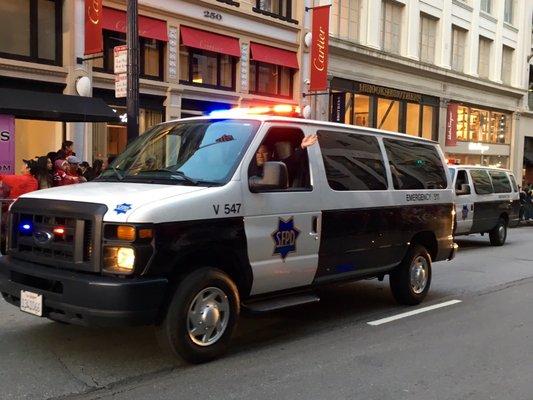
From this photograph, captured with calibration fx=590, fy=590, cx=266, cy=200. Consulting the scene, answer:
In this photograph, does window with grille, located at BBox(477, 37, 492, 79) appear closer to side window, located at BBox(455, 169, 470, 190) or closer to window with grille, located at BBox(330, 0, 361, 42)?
window with grille, located at BBox(330, 0, 361, 42)

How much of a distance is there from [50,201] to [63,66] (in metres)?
11.1

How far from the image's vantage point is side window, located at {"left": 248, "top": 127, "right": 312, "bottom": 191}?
224 inches

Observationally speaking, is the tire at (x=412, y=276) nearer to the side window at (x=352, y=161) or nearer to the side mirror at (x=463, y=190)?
the side window at (x=352, y=161)

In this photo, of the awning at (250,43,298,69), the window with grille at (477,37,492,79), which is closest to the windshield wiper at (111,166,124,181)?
the awning at (250,43,298,69)

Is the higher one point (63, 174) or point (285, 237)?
point (63, 174)

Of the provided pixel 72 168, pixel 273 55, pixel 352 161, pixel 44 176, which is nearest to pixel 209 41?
pixel 273 55

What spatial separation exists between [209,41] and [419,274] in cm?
1281

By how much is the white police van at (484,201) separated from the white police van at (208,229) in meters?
7.20

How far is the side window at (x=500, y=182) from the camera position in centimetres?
1495

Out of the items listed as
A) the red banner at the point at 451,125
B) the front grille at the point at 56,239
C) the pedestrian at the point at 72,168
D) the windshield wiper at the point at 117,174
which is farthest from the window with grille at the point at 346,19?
the front grille at the point at 56,239

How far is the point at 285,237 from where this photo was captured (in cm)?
551

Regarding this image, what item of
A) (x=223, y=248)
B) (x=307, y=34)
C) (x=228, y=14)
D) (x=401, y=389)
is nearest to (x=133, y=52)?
(x=223, y=248)

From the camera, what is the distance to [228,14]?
1886cm

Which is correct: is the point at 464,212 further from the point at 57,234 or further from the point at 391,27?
the point at 391,27
